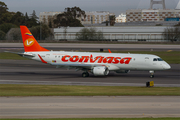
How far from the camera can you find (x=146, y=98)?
23.0 meters

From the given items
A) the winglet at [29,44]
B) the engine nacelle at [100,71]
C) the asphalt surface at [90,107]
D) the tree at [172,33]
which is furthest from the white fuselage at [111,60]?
the tree at [172,33]

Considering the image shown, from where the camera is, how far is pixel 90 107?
19844 millimetres

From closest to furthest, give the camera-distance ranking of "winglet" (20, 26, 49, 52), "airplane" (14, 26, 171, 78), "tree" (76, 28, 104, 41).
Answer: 1. "airplane" (14, 26, 171, 78)
2. "winglet" (20, 26, 49, 52)
3. "tree" (76, 28, 104, 41)

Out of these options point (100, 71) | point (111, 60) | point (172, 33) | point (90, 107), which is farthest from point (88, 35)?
point (90, 107)

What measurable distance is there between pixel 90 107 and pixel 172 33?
12493cm

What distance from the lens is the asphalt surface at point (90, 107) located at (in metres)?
18.0

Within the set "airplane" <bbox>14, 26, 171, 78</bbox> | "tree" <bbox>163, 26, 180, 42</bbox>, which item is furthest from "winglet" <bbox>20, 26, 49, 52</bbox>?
"tree" <bbox>163, 26, 180, 42</bbox>

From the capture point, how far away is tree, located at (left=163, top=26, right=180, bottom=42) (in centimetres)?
13640

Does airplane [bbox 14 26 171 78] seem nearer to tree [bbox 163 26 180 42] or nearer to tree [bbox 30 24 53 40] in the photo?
tree [bbox 163 26 180 42]

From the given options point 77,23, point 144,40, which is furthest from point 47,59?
point 77,23

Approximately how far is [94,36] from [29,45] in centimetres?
10636

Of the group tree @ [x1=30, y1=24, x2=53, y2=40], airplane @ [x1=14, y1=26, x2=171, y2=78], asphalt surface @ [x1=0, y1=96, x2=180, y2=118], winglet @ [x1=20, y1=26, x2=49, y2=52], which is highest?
tree @ [x1=30, y1=24, x2=53, y2=40]

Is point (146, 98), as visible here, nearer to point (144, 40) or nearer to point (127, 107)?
Result: point (127, 107)

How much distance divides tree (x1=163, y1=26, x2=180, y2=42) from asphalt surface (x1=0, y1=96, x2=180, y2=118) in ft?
392
